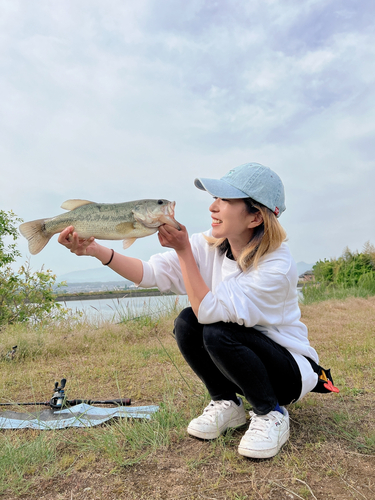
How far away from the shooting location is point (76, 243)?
230 cm

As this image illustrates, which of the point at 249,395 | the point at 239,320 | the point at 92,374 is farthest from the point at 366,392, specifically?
the point at 92,374

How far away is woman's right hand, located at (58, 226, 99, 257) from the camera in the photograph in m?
2.26

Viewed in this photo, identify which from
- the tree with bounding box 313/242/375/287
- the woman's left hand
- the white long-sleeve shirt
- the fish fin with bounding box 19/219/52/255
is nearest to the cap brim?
the woman's left hand

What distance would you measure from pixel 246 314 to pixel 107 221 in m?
0.94

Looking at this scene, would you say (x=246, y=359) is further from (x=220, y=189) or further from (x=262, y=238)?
(x=220, y=189)

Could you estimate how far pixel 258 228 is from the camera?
231cm

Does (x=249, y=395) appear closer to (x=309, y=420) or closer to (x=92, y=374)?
(x=309, y=420)

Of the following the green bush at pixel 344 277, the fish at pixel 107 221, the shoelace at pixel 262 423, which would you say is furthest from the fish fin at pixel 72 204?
the green bush at pixel 344 277

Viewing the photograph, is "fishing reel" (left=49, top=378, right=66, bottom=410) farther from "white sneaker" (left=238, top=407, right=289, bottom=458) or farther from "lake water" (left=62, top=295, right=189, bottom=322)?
"lake water" (left=62, top=295, right=189, bottom=322)

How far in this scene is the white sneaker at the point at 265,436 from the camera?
195 centimetres

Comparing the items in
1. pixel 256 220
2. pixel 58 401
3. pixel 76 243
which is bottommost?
pixel 58 401

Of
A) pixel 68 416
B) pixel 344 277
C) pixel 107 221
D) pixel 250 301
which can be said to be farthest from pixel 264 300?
pixel 344 277

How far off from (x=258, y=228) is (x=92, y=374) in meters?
2.51

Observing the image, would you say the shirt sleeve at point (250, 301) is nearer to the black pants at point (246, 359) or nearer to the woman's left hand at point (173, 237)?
the black pants at point (246, 359)
